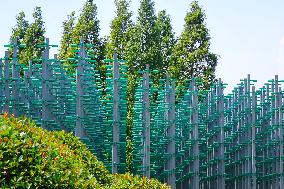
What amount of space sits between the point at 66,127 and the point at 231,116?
7287 millimetres

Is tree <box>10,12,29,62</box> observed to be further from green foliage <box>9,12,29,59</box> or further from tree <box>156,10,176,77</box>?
tree <box>156,10,176,77</box>

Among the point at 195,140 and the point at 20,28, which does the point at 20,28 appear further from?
the point at 195,140

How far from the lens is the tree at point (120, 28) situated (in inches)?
1139

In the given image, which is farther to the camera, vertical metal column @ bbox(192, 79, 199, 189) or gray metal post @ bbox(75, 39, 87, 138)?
vertical metal column @ bbox(192, 79, 199, 189)

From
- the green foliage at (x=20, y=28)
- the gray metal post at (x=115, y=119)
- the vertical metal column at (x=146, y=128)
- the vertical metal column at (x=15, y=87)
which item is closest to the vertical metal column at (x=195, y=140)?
the vertical metal column at (x=146, y=128)

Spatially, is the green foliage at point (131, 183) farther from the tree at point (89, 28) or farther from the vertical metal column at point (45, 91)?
the tree at point (89, 28)

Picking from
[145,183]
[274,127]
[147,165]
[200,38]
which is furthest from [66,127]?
[200,38]

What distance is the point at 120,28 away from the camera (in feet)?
97.6

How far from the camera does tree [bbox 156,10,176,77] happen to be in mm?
29531

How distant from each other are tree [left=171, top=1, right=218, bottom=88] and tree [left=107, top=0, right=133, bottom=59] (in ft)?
9.58

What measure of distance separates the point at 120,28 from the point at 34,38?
4.94 meters

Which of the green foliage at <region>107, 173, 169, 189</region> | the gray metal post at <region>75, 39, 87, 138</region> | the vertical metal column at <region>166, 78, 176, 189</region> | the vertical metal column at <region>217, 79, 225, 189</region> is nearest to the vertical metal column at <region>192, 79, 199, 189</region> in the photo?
the vertical metal column at <region>166, 78, 176, 189</region>

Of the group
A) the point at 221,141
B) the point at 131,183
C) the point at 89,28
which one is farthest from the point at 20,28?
the point at 131,183

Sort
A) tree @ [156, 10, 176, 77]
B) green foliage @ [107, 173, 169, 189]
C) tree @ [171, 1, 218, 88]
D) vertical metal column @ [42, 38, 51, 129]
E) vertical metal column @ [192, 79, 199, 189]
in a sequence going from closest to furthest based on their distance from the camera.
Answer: green foliage @ [107, 173, 169, 189] → vertical metal column @ [42, 38, 51, 129] → vertical metal column @ [192, 79, 199, 189] → tree @ [171, 1, 218, 88] → tree @ [156, 10, 176, 77]
